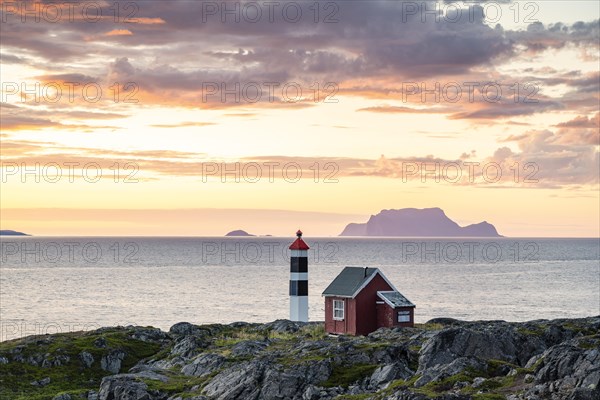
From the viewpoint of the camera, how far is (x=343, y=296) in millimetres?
65125

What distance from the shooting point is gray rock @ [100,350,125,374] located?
59.2 metres

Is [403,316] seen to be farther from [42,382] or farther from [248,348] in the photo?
[42,382]

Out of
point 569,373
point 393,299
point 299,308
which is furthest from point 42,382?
point 569,373

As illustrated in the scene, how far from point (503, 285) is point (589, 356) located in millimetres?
155979

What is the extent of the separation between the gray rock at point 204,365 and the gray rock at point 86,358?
879 cm

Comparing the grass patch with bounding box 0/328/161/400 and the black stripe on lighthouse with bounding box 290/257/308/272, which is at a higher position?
the black stripe on lighthouse with bounding box 290/257/308/272

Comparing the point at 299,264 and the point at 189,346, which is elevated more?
the point at 299,264

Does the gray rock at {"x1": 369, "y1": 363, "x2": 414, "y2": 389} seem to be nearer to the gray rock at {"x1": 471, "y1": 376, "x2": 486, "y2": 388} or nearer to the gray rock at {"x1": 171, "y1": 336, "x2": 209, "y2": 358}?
the gray rock at {"x1": 471, "y1": 376, "x2": 486, "y2": 388}

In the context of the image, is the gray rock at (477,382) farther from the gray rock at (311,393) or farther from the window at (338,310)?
the window at (338,310)

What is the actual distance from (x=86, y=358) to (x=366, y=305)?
71.6ft

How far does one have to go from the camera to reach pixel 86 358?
194 feet

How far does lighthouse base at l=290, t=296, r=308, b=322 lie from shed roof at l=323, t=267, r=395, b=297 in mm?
5231

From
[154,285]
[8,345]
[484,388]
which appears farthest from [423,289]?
[484,388]

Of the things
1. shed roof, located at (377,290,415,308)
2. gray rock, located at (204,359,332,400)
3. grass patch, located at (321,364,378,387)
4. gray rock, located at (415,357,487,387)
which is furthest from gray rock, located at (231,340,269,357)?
gray rock, located at (415,357,487,387)
